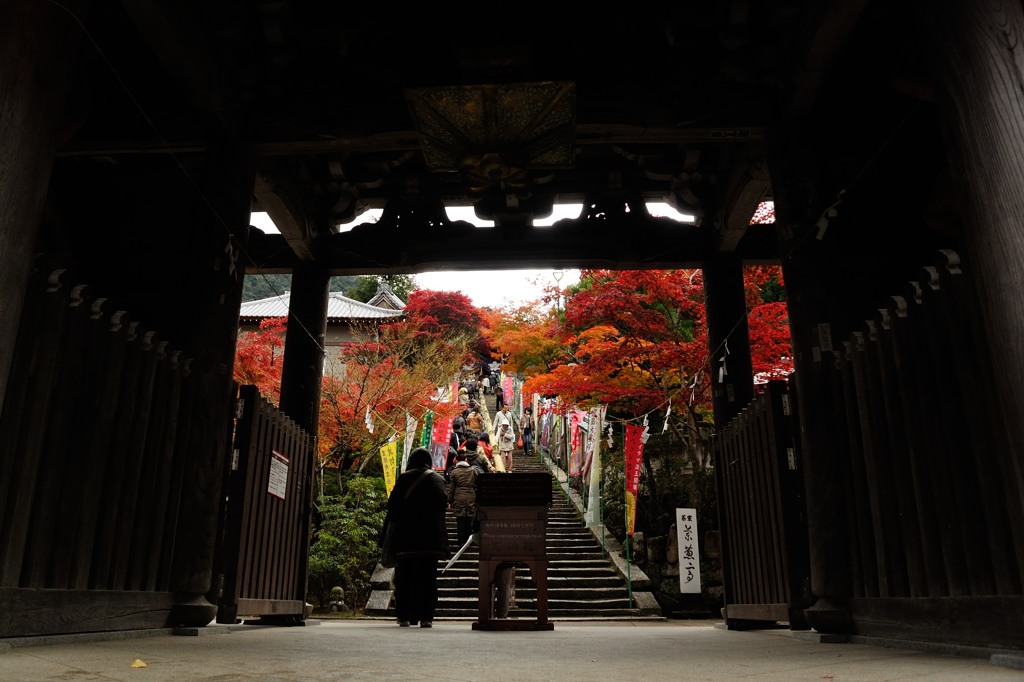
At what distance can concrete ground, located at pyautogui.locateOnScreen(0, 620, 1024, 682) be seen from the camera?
108 inches

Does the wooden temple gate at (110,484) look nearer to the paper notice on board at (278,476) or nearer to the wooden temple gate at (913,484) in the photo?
the paper notice on board at (278,476)

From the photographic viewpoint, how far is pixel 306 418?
8.64 m

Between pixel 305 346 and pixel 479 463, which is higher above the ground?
pixel 305 346

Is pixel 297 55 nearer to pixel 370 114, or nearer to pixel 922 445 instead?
pixel 370 114

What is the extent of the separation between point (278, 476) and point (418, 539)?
164 centimetres

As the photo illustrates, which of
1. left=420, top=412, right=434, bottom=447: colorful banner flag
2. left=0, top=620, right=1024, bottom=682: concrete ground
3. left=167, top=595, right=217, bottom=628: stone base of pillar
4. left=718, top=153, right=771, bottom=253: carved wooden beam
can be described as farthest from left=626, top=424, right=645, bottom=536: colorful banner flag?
left=167, top=595, right=217, bottom=628: stone base of pillar

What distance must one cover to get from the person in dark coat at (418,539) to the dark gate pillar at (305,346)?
1623 millimetres

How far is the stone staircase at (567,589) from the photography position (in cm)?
1084

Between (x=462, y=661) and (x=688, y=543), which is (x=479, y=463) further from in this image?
(x=462, y=661)

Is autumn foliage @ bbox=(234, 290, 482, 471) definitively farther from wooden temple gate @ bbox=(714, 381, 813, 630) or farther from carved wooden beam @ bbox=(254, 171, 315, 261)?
wooden temple gate @ bbox=(714, 381, 813, 630)

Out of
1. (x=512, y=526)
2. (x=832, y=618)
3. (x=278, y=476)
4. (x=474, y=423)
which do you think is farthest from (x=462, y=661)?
(x=474, y=423)

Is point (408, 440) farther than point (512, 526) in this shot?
Yes

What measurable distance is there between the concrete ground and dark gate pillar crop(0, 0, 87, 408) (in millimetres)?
1317

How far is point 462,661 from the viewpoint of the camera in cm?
348
